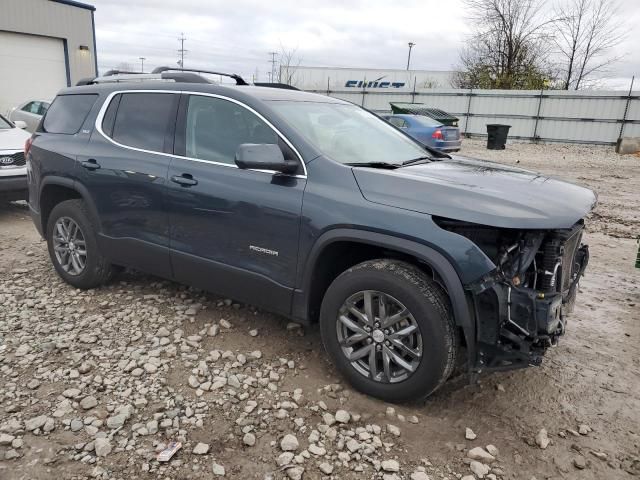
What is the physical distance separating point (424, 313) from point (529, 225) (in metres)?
0.70

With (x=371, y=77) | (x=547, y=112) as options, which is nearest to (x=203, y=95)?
(x=547, y=112)

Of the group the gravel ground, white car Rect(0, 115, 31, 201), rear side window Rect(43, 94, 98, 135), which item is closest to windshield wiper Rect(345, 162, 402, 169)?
the gravel ground

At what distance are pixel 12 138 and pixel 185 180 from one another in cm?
549

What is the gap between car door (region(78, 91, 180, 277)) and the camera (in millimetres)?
3817

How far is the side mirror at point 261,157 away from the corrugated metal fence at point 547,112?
22251 millimetres

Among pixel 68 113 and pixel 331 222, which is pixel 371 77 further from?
pixel 331 222

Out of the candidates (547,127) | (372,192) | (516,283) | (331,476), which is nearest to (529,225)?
(516,283)

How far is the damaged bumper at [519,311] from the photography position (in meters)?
2.62

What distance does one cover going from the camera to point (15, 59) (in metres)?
22.1

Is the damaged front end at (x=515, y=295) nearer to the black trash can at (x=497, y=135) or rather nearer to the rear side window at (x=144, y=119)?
the rear side window at (x=144, y=119)

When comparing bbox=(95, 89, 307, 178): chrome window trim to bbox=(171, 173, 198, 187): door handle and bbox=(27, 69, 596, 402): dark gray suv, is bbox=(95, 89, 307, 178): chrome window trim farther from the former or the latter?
bbox=(171, 173, 198, 187): door handle

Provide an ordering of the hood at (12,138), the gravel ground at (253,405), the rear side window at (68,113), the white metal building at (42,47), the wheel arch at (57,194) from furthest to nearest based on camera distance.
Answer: the white metal building at (42,47), the hood at (12,138), the rear side window at (68,113), the wheel arch at (57,194), the gravel ground at (253,405)

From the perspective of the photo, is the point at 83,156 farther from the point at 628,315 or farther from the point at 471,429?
the point at 628,315

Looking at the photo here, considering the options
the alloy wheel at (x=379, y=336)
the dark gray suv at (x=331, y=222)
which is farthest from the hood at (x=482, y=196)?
the alloy wheel at (x=379, y=336)
